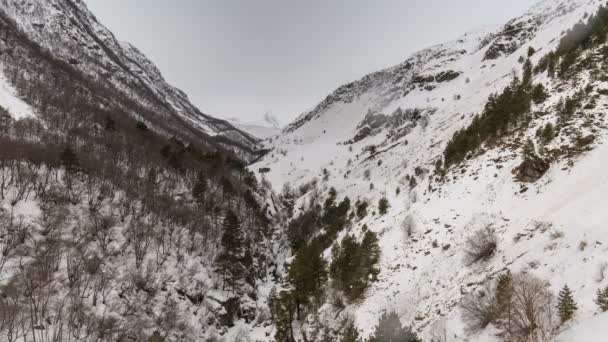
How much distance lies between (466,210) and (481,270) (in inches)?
328

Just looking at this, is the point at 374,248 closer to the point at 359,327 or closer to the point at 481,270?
the point at 359,327

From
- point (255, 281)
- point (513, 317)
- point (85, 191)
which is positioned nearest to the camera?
point (513, 317)

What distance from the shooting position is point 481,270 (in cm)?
1677

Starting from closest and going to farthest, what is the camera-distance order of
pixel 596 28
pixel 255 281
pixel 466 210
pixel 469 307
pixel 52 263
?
pixel 469 307
pixel 466 210
pixel 52 263
pixel 596 28
pixel 255 281

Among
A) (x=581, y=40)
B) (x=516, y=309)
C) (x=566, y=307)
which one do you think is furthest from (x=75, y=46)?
(x=566, y=307)

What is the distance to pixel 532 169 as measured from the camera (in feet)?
70.5

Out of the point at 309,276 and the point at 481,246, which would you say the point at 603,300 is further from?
the point at 309,276

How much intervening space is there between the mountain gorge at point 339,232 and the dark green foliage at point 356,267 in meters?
0.18

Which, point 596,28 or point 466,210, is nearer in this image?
point 466,210

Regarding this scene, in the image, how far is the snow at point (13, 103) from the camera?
65438 millimetres

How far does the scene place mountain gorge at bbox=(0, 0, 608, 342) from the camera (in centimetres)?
1450

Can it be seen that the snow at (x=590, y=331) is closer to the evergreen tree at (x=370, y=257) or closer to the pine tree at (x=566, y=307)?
the pine tree at (x=566, y=307)

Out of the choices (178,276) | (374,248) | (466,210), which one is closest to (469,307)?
(466,210)

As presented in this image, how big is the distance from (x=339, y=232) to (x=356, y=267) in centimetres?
2017
